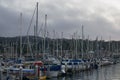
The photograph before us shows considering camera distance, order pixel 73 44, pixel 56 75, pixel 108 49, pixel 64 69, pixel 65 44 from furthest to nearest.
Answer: pixel 108 49 → pixel 65 44 → pixel 73 44 → pixel 64 69 → pixel 56 75

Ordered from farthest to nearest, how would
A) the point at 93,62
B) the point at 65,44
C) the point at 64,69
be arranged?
the point at 65,44 < the point at 93,62 < the point at 64,69

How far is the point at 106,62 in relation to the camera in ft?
373

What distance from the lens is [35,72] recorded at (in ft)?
157

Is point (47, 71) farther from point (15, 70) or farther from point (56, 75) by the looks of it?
point (15, 70)

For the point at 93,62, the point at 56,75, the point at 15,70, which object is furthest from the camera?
the point at 93,62

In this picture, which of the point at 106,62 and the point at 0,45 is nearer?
the point at 106,62

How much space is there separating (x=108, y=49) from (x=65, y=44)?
A: 37268mm

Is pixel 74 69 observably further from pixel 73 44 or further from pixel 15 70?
pixel 73 44

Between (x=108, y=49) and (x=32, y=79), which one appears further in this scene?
(x=108, y=49)

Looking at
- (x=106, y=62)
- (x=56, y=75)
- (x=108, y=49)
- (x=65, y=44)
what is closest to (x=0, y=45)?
(x=65, y=44)

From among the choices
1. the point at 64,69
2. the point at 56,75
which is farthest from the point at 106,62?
the point at 56,75

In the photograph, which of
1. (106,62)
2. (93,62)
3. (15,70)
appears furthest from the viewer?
(106,62)

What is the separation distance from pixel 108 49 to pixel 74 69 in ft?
303

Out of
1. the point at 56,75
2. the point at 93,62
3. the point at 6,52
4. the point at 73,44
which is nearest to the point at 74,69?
the point at 56,75
